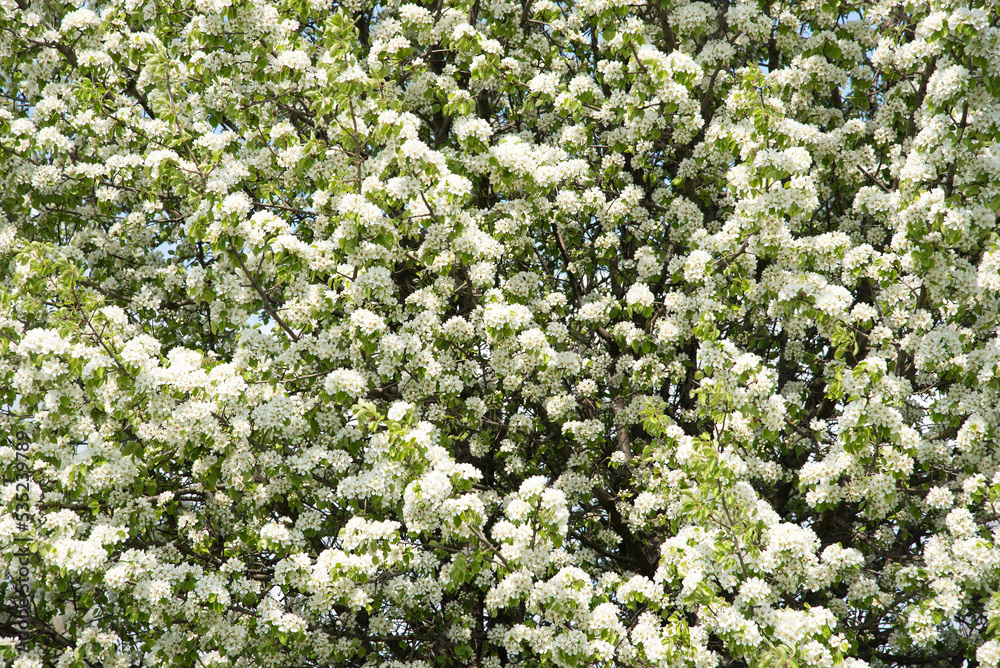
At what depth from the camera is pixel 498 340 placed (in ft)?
27.3

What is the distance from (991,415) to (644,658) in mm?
4004

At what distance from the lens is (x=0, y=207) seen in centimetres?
1062

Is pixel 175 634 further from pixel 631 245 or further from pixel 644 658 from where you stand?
pixel 631 245

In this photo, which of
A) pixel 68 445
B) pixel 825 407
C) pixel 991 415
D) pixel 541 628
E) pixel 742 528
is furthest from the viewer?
pixel 825 407

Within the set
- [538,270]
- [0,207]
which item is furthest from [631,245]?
[0,207]

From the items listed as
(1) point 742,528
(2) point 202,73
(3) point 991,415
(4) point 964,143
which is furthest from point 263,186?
(3) point 991,415

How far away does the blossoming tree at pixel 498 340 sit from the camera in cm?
732

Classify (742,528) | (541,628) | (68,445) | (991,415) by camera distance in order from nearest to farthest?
(742,528) < (541,628) < (991,415) < (68,445)

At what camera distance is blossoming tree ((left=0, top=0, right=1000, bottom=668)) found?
732cm

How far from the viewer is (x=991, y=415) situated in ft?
25.7

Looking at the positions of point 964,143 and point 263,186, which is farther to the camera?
point 263,186

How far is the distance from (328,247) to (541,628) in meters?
4.18

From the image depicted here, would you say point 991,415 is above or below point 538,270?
below

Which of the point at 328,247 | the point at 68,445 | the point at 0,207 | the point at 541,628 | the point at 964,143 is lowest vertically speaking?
the point at 541,628
